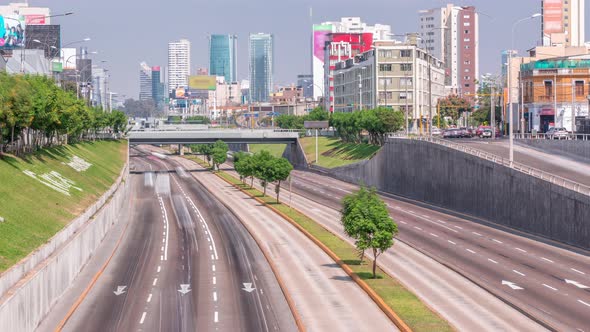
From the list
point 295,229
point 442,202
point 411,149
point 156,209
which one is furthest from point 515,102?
point 295,229

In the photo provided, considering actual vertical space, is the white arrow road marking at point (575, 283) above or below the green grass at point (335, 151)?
below

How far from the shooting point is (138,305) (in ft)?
151

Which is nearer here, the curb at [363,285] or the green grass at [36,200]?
the curb at [363,285]

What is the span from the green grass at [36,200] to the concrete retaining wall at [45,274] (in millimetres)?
767

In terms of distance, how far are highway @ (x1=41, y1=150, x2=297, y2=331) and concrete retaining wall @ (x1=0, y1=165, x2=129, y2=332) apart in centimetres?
145

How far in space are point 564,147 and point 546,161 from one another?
834cm

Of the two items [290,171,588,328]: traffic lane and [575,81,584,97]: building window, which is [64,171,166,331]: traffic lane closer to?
[290,171,588,328]: traffic lane

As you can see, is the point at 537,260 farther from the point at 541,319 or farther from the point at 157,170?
the point at 157,170

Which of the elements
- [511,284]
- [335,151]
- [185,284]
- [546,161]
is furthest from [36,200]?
[335,151]

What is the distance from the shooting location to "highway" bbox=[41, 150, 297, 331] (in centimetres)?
4197

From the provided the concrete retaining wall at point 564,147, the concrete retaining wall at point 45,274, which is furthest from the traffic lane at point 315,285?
the concrete retaining wall at point 564,147

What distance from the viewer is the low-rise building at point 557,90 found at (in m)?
130

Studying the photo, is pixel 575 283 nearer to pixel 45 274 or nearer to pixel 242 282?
pixel 242 282

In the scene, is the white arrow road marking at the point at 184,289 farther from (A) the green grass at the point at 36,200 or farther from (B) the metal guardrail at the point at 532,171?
(B) the metal guardrail at the point at 532,171
